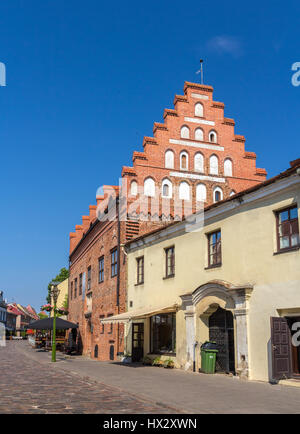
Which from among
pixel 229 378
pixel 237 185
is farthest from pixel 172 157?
pixel 229 378

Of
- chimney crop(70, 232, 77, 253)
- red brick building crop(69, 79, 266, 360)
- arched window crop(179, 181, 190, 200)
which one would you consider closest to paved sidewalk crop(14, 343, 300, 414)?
red brick building crop(69, 79, 266, 360)

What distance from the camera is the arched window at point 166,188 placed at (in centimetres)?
2623

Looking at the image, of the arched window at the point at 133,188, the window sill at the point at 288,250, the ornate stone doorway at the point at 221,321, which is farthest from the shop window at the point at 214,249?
the arched window at the point at 133,188

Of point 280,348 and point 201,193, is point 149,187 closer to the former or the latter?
point 201,193

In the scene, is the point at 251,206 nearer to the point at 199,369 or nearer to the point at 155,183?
the point at 199,369

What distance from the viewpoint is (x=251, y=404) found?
9.59 metres

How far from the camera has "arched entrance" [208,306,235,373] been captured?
16.7 m

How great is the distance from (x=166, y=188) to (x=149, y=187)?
1.10 meters

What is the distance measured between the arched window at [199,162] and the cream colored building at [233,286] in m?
6.84

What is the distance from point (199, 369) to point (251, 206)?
262 inches

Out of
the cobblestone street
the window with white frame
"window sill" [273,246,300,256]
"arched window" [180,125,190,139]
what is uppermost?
the window with white frame

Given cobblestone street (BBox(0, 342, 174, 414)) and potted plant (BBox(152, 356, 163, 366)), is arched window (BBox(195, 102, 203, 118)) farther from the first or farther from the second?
cobblestone street (BBox(0, 342, 174, 414))

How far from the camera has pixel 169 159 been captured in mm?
26812
